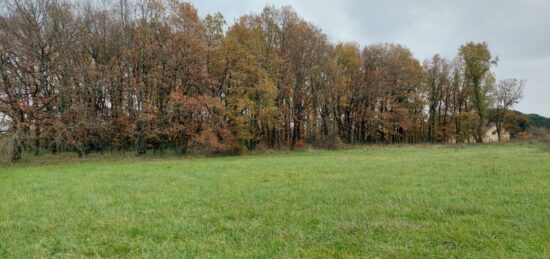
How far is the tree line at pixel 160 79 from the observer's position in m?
19.8

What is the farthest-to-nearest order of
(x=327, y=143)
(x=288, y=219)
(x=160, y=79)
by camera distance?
(x=327, y=143) → (x=160, y=79) → (x=288, y=219)

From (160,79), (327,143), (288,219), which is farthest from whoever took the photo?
(327,143)

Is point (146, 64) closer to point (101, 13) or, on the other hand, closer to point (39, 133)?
point (101, 13)

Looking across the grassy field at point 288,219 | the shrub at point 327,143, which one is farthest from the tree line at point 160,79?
the grassy field at point 288,219

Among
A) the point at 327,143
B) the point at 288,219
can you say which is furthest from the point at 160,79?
the point at 288,219

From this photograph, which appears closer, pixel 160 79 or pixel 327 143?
pixel 160 79

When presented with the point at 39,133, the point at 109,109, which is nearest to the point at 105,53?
the point at 109,109

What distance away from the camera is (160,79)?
24.1 meters

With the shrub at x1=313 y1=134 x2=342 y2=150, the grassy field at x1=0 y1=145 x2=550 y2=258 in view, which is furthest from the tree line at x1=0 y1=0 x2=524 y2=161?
the grassy field at x1=0 y1=145 x2=550 y2=258

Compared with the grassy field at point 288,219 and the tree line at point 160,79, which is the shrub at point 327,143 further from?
the grassy field at point 288,219

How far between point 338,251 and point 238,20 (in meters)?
27.9

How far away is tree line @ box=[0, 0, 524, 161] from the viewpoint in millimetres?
19797

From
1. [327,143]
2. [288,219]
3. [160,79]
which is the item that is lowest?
[288,219]

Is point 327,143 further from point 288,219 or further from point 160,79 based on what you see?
point 288,219
